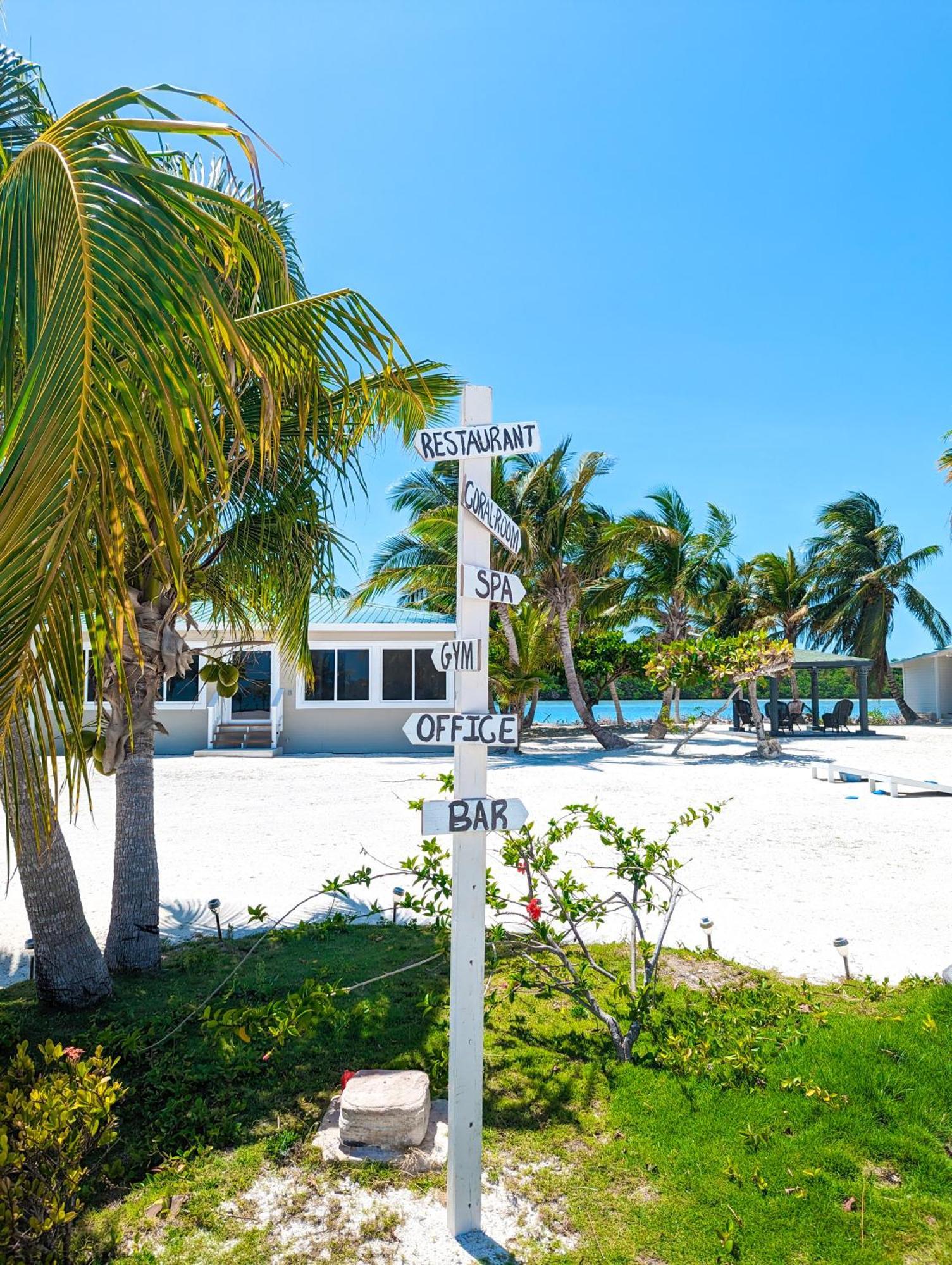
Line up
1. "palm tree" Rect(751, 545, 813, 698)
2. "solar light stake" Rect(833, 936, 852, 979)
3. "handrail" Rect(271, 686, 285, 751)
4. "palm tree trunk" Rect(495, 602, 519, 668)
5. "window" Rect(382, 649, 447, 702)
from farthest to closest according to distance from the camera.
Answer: "palm tree" Rect(751, 545, 813, 698) → "window" Rect(382, 649, 447, 702) → "palm tree trunk" Rect(495, 602, 519, 668) → "handrail" Rect(271, 686, 285, 751) → "solar light stake" Rect(833, 936, 852, 979)

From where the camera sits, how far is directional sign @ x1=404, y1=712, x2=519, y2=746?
2.46 meters

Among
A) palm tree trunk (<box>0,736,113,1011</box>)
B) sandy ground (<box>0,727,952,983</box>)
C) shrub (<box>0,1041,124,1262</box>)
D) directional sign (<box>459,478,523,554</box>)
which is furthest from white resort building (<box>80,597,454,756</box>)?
shrub (<box>0,1041,124,1262</box>)

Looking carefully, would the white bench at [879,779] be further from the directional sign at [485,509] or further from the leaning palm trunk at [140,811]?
the directional sign at [485,509]

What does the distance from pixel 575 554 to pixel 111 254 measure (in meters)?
19.3

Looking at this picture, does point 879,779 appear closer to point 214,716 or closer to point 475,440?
point 475,440

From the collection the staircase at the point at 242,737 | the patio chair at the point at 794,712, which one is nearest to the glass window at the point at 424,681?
the staircase at the point at 242,737

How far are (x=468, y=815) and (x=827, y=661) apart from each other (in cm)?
2207

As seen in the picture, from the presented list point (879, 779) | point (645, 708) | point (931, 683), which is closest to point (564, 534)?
point (879, 779)

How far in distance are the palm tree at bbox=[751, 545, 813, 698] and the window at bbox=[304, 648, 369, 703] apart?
14.7 m

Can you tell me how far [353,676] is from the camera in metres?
19.2

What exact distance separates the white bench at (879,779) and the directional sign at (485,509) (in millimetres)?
10991

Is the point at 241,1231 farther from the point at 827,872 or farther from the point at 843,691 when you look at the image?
the point at 843,691

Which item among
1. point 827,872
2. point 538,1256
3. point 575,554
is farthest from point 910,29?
point 575,554

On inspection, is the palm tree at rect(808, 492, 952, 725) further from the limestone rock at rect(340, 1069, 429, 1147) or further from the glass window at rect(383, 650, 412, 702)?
the limestone rock at rect(340, 1069, 429, 1147)
